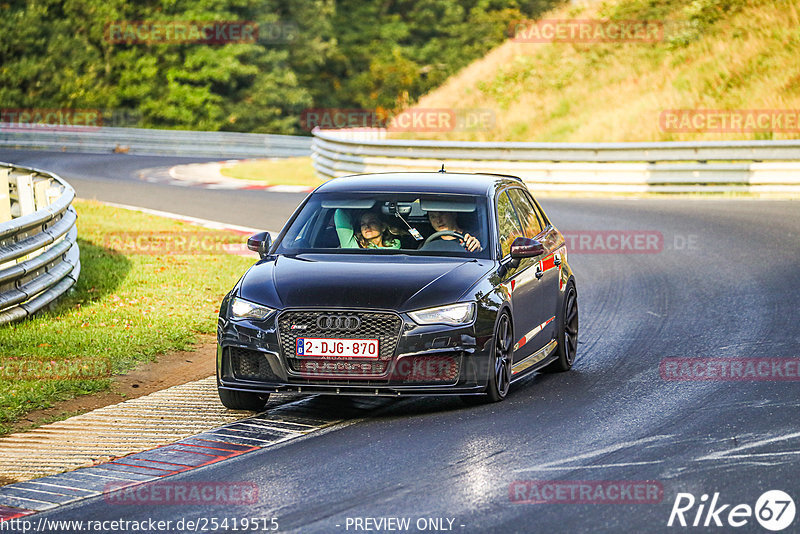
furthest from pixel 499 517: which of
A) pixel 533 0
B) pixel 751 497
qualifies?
pixel 533 0

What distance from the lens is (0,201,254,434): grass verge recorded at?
977 centimetres

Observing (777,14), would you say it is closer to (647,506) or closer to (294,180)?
(294,180)

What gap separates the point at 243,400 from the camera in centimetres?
870

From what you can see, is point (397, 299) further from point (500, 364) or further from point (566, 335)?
point (566, 335)

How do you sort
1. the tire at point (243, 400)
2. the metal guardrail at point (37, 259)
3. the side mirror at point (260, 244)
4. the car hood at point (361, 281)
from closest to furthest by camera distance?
the car hood at point (361, 281), the tire at point (243, 400), the side mirror at point (260, 244), the metal guardrail at point (37, 259)

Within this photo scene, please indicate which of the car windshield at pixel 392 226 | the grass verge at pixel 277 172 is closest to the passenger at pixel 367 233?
the car windshield at pixel 392 226

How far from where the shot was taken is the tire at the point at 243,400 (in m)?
8.67

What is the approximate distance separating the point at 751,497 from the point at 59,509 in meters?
3.54

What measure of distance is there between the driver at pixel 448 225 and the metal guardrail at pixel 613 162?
14.7 meters

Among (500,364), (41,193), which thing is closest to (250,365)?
(500,364)

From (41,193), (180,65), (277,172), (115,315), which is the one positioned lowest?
(180,65)

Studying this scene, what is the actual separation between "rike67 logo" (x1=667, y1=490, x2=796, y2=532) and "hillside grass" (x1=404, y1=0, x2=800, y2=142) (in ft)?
76.2

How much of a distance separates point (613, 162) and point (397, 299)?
18835mm

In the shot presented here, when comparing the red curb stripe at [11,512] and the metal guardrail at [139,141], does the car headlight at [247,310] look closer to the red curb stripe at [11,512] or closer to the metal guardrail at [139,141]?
the red curb stripe at [11,512]
